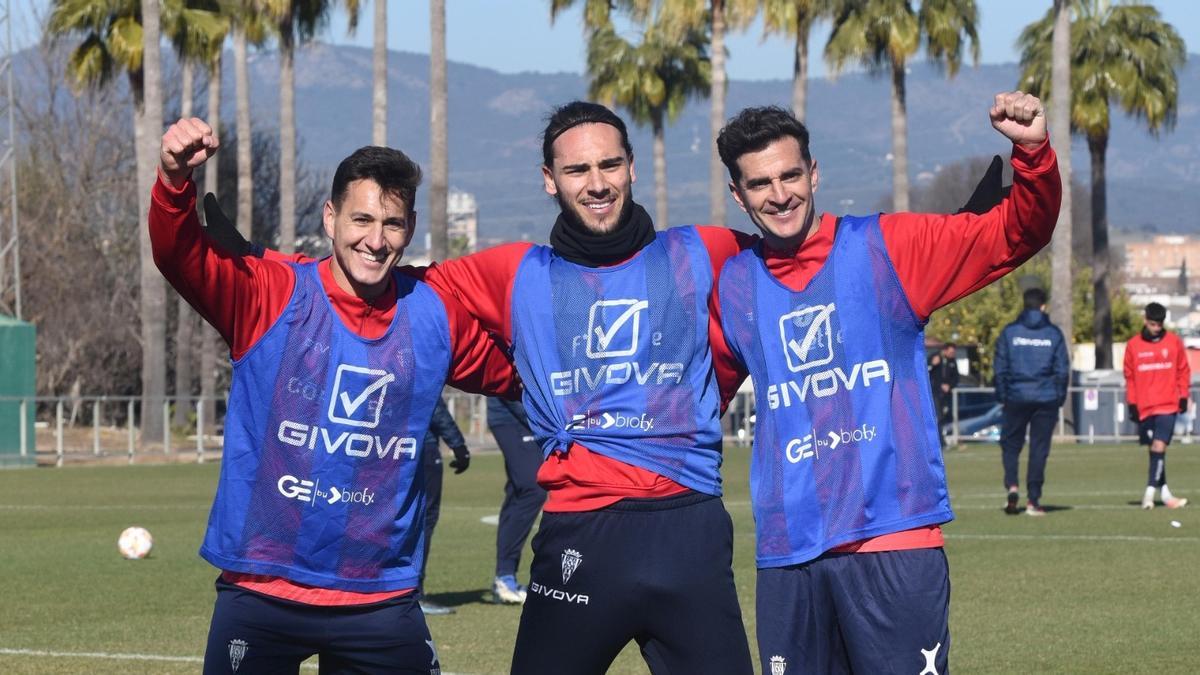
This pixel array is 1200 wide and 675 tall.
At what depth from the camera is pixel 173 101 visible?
56625mm

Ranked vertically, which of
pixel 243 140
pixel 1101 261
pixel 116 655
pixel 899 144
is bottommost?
pixel 116 655

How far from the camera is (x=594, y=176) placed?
18.0ft

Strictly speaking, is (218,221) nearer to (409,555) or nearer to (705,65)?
(409,555)

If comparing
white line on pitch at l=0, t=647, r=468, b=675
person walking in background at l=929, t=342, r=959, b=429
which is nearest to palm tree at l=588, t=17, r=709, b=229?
person walking in background at l=929, t=342, r=959, b=429

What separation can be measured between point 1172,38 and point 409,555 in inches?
1634

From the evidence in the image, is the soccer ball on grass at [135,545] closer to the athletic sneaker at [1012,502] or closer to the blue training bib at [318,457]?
the athletic sneaker at [1012,502]

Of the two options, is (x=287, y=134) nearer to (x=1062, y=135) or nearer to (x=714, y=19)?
(x=714, y=19)

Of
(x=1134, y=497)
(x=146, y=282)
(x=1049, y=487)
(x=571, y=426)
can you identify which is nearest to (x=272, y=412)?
(x=571, y=426)

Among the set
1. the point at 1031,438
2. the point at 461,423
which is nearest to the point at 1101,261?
the point at 461,423

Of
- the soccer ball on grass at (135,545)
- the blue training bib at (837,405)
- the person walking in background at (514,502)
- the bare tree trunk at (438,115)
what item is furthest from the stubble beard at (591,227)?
the bare tree trunk at (438,115)

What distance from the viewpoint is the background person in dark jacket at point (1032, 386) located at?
61.3ft

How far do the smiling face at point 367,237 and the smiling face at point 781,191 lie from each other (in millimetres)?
986

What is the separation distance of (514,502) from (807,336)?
7.27m

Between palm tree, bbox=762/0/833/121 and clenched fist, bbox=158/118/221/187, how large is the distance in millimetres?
37556
